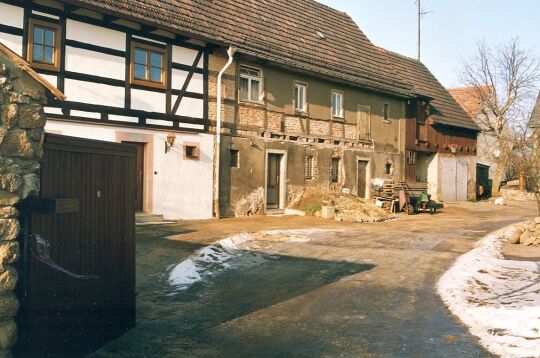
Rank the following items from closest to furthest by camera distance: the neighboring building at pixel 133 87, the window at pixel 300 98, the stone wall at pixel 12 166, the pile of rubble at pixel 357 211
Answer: the stone wall at pixel 12 166 → the neighboring building at pixel 133 87 → the pile of rubble at pixel 357 211 → the window at pixel 300 98

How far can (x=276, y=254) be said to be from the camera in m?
10.3

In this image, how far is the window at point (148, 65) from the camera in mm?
14172

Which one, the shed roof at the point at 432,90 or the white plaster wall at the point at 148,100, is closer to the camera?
the white plaster wall at the point at 148,100

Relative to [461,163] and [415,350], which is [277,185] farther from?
[461,163]

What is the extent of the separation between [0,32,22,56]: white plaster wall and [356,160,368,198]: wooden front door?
14868 millimetres

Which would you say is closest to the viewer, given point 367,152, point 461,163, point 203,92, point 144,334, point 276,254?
point 144,334

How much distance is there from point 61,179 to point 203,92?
1162 cm

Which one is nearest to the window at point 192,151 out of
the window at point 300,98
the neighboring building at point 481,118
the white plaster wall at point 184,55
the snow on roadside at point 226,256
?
the white plaster wall at point 184,55

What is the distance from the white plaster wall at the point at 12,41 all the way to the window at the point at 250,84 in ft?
24.4

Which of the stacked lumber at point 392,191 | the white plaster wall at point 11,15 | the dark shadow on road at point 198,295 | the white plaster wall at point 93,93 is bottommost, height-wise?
the dark shadow on road at point 198,295

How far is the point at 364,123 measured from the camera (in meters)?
22.9

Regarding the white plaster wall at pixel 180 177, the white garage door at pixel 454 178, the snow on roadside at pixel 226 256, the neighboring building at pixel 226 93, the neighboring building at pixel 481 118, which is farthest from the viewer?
the neighboring building at pixel 481 118

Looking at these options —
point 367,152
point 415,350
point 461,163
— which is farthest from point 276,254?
point 461,163

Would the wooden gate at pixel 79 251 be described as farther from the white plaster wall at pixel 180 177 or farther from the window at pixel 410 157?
the window at pixel 410 157
